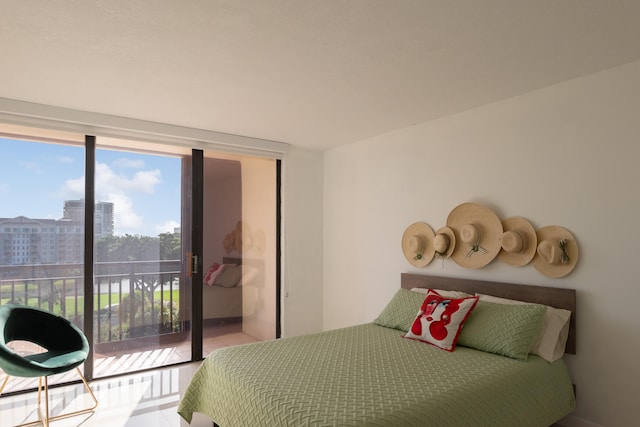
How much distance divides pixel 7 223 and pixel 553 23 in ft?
13.7

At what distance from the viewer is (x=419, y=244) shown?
3734 millimetres

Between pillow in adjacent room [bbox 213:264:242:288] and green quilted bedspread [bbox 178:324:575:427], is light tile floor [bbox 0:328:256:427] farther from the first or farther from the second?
pillow in adjacent room [bbox 213:264:242:288]

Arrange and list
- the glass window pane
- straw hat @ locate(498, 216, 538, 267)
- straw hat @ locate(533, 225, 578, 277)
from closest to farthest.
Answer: straw hat @ locate(533, 225, 578, 277) < straw hat @ locate(498, 216, 538, 267) < the glass window pane

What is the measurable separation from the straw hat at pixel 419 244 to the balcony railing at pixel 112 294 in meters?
2.33

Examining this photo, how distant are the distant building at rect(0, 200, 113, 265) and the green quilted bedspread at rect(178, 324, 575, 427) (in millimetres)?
1842

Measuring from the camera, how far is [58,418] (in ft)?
9.38

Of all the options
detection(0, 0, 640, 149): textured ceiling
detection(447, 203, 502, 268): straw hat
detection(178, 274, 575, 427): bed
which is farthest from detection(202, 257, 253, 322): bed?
detection(447, 203, 502, 268): straw hat

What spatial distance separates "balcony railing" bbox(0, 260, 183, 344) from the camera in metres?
3.45

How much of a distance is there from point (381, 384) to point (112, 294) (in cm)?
282

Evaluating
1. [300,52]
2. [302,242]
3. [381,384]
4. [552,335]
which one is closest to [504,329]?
[552,335]

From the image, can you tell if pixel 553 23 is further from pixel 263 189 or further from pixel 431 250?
pixel 263 189

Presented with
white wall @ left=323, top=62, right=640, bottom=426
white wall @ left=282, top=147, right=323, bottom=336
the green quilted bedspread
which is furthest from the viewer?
white wall @ left=282, top=147, right=323, bottom=336

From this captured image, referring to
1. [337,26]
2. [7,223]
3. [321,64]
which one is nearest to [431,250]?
[321,64]

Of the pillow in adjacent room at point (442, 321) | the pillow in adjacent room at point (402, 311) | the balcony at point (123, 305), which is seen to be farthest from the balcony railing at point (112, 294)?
the pillow in adjacent room at point (442, 321)
